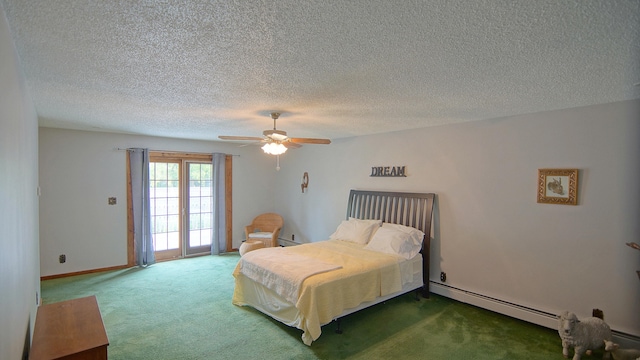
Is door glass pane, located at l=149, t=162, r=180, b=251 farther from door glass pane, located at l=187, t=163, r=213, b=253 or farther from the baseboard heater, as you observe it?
the baseboard heater

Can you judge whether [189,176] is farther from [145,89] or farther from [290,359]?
[290,359]

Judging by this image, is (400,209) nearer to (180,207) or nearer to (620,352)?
(620,352)

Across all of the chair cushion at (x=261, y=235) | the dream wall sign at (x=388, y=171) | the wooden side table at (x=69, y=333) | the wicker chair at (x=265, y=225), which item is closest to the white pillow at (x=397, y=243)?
the dream wall sign at (x=388, y=171)

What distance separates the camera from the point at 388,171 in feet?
15.7

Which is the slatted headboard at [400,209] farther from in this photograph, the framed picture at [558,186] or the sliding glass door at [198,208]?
the sliding glass door at [198,208]

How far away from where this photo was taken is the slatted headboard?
4.16 m

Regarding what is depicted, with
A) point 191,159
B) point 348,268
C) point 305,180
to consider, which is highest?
point 191,159

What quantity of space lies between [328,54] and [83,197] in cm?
513

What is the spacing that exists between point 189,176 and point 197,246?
1414 millimetres

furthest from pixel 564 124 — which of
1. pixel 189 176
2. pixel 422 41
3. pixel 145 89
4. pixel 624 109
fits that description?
pixel 189 176

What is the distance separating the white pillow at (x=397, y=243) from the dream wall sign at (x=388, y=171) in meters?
0.90

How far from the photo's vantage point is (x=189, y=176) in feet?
20.1

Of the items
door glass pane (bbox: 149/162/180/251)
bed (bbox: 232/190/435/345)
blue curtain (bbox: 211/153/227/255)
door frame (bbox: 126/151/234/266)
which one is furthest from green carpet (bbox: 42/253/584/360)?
blue curtain (bbox: 211/153/227/255)

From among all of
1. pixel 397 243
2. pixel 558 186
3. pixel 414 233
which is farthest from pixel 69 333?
pixel 558 186
